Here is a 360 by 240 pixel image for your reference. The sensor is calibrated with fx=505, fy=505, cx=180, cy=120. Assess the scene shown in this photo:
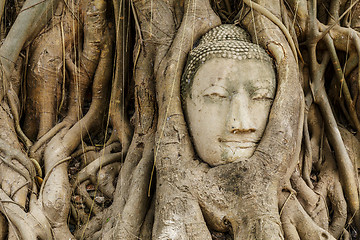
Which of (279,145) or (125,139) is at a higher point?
(279,145)

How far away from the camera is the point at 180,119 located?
2.97m

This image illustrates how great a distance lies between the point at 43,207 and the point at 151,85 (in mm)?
1025

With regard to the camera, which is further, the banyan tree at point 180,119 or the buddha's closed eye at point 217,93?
the buddha's closed eye at point 217,93

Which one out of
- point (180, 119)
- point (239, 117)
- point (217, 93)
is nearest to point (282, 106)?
point (239, 117)

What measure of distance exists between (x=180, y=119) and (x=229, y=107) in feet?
1.00

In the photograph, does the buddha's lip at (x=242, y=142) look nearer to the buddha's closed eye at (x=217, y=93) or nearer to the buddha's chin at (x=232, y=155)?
the buddha's chin at (x=232, y=155)

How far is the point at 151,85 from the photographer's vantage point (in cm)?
330

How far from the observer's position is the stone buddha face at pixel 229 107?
9.30 ft

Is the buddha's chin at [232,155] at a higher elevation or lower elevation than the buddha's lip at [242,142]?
lower

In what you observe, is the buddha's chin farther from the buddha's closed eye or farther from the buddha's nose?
the buddha's closed eye

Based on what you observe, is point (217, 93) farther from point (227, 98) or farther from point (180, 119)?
point (180, 119)

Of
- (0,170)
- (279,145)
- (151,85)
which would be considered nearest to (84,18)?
(151,85)

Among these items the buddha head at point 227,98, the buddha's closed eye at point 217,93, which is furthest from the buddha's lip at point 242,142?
the buddha's closed eye at point 217,93

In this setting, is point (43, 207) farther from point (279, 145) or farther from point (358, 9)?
point (358, 9)
